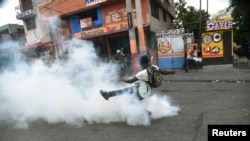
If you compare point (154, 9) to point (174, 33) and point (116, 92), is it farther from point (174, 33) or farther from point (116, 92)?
point (116, 92)

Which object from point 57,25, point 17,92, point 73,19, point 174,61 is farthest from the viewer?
point 57,25

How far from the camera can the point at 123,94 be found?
5.65 meters

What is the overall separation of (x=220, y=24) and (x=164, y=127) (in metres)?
9.53

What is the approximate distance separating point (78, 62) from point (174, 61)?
29.7ft

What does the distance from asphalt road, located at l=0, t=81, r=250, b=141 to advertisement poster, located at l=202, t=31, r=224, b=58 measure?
6.45m

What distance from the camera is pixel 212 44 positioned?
13.3m

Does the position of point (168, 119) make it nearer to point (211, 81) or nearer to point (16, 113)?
point (16, 113)

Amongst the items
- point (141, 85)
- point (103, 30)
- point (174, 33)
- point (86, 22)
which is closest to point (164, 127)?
point (141, 85)

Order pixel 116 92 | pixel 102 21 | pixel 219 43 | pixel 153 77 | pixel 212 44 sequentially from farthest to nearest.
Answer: pixel 102 21 < pixel 212 44 < pixel 219 43 < pixel 116 92 < pixel 153 77

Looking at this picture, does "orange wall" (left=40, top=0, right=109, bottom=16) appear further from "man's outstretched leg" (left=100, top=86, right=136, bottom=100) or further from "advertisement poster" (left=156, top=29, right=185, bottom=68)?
"man's outstretched leg" (left=100, top=86, right=136, bottom=100)

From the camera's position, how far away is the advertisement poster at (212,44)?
13180 millimetres

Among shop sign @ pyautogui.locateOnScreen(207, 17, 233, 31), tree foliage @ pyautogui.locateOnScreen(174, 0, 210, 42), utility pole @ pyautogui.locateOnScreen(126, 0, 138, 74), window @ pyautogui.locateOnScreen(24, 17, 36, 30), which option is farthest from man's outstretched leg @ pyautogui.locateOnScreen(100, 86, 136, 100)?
tree foliage @ pyautogui.locateOnScreen(174, 0, 210, 42)

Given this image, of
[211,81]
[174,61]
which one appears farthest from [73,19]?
[211,81]

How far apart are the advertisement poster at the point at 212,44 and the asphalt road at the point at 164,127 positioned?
21.2 feet
